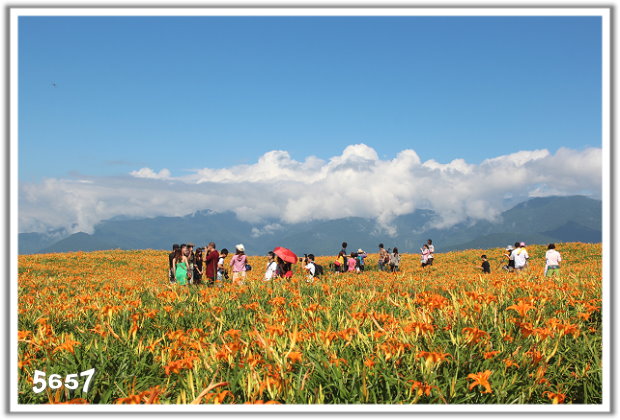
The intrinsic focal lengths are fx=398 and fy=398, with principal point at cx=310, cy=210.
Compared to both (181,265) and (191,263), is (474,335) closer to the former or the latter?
(181,265)

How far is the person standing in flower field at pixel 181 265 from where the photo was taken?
12.7 meters

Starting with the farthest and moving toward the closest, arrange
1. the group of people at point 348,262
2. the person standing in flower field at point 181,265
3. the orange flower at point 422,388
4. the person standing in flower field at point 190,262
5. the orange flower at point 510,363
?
the group of people at point 348,262, the person standing in flower field at point 190,262, the person standing in flower field at point 181,265, the orange flower at point 510,363, the orange flower at point 422,388

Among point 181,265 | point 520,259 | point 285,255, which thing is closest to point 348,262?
point 520,259

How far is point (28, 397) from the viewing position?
10.3 feet

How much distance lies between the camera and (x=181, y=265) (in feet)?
41.8

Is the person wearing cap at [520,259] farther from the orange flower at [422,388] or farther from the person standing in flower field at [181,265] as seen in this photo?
the orange flower at [422,388]

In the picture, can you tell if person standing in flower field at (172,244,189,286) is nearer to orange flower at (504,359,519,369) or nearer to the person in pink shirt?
the person in pink shirt

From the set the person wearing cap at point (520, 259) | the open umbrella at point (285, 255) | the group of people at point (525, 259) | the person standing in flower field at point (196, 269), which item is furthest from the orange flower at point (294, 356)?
the person wearing cap at point (520, 259)

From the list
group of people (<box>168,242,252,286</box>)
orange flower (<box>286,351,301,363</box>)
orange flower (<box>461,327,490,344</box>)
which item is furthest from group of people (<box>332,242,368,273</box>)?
orange flower (<box>286,351,301,363</box>)

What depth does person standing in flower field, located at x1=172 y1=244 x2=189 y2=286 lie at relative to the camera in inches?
499
